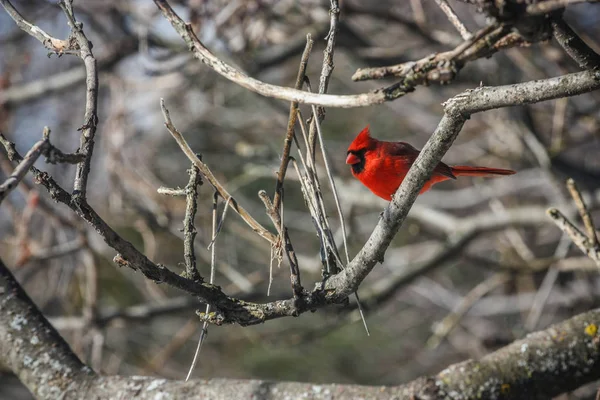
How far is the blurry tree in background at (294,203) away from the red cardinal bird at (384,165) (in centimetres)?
29

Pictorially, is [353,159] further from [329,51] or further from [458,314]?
[329,51]

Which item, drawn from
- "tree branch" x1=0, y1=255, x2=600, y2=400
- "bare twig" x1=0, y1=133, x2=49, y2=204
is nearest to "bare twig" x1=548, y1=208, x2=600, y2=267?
"tree branch" x1=0, y1=255, x2=600, y2=400

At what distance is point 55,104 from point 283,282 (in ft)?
9.72

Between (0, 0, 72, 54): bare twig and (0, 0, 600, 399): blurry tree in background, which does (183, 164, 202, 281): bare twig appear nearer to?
(0, 0, 600, 399): blurry tree in background

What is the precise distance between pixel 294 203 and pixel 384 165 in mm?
4377

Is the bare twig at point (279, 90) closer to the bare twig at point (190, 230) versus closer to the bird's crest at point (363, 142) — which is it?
the bare twig at point (190, 230)

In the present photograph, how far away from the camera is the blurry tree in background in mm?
1374

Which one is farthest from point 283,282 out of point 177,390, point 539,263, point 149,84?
point 177,390

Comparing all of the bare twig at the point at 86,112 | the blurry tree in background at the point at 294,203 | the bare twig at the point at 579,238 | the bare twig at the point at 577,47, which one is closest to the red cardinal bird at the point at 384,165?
the blurry tree in background at the point at 294,203

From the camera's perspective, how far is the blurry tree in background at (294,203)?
1374 mm

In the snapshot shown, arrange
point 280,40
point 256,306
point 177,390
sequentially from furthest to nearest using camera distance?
point 280,40
point 177,390
point 256,306

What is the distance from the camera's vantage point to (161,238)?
16.6 ft

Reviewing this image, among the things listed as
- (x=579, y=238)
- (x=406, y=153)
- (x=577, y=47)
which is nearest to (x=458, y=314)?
(x=406, y=153)

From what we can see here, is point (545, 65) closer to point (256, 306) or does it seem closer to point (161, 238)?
point (161, 238)
